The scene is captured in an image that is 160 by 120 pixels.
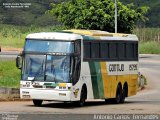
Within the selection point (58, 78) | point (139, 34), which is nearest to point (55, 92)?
point (58, 78)

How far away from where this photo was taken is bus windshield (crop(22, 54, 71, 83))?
985 inches

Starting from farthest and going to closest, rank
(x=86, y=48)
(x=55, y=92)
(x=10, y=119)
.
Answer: (x=86, y=48)
(x=55, y=92)
(x=10, y=119)

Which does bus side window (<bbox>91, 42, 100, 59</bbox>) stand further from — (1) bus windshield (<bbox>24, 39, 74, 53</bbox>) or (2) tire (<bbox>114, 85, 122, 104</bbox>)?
(2) tire (<bbox>114, 85, 122, 104</bbox>)

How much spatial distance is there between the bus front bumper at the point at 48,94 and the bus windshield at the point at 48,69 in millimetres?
470

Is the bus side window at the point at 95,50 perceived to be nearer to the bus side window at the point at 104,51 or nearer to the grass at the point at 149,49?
the bus side window at the point at 104,51

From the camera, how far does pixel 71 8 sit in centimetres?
6112

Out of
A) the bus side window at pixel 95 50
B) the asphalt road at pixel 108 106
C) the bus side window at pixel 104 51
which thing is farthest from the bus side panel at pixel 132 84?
the bus side window at pixel 95 50

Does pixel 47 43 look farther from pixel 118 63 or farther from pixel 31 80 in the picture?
pixel 118 63

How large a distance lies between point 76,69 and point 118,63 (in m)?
4.41

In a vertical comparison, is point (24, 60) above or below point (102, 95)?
above

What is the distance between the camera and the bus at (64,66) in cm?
2486

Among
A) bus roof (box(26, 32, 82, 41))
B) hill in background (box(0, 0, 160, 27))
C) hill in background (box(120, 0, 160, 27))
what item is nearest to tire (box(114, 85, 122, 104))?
bus roof (box(26, 32, 82, 41))

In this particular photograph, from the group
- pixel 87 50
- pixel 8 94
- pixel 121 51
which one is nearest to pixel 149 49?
pixel 121 51

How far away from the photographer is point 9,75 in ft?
116
